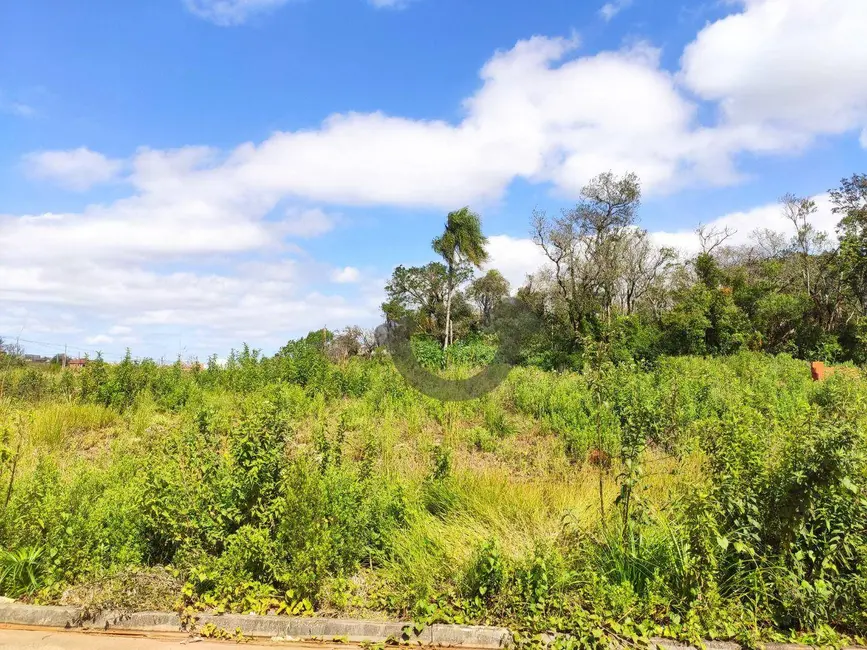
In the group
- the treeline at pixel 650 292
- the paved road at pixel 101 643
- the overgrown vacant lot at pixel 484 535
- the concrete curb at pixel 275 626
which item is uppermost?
the treeline at pixel 650 292

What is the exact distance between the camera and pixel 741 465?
143 inches

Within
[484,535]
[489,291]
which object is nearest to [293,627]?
[484,535]

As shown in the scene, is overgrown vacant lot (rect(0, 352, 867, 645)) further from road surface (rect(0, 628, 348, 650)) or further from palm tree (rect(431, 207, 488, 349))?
palm tree (rect(431, 207, 488, 349))

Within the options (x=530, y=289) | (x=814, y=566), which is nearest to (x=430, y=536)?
(x=814, y=566)

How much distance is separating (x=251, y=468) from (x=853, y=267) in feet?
78.7

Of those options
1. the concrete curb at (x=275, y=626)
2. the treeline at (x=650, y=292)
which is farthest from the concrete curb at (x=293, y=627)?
the treeline at (x=650, y=292)

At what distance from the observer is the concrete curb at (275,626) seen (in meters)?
3.35

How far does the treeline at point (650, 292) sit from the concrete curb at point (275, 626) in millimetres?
14673

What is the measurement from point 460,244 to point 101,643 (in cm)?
2304

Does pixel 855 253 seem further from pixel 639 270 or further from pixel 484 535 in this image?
pixel 484 535

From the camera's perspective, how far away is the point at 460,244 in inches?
1002

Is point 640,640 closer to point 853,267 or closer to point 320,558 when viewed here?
point 320,558

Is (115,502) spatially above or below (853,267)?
below

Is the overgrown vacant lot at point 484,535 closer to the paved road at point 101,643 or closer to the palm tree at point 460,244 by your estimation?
the paved road at point 101,643
